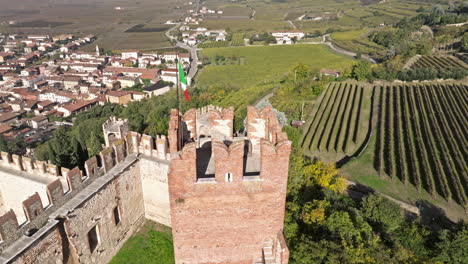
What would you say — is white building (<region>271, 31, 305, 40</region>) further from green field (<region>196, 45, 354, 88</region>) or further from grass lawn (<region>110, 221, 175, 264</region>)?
grass lawn (<region>110, 221, 175, 264</region>)

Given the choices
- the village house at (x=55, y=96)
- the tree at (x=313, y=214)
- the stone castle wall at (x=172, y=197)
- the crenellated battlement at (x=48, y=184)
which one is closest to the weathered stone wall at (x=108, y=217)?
the stone castle wall at (x=172, y=197)

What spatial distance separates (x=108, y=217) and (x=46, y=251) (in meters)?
4.85

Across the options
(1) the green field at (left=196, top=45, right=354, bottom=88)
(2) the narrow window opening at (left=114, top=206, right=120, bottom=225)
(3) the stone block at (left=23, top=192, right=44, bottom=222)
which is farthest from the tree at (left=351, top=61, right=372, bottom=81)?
(3) the stone block at (left=23, top=192, right=44, bottom=222)

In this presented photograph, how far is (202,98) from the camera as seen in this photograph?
66.2 meters

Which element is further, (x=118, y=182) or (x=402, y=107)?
(x=402, y=107)

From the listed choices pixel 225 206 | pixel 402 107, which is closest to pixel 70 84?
pixel 402 107

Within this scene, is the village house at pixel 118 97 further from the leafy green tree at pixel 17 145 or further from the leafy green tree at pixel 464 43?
the leafy green tree at pixel 464 43

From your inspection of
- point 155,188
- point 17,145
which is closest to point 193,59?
point 17,145

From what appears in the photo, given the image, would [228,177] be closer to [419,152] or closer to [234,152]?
[234,152]

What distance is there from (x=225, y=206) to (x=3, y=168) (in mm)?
18892

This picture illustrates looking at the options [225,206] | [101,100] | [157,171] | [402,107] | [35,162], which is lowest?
[101,100]

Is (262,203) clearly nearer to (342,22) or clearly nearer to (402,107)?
(402,107)

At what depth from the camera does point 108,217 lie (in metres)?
20.9

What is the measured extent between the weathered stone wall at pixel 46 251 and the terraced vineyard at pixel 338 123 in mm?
33752
